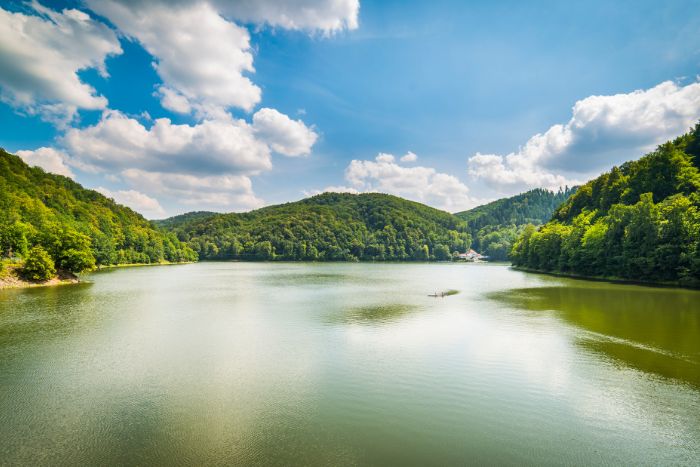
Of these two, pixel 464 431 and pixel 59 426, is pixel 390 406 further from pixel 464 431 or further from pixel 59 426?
pixel 59 426

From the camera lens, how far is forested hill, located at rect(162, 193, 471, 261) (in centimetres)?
15925

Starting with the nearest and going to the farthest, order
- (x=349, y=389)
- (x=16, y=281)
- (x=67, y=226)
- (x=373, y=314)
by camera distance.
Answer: (x=349, y=389) < (x=373, y=314) < (x=16, y=281) < (x=67, y=226)

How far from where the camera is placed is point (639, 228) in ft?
166

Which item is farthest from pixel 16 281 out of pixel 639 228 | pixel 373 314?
pixel 639 228

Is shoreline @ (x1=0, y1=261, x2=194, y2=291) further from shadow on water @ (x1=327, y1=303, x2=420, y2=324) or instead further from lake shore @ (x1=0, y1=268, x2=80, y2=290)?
shadow on water @ (x1=327, y1=303, x2=420, y2=324)

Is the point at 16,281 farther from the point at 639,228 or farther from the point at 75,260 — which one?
the point at 639,228

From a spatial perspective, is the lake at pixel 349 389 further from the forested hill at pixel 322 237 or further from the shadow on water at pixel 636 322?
the forested hill at pixel 322 237

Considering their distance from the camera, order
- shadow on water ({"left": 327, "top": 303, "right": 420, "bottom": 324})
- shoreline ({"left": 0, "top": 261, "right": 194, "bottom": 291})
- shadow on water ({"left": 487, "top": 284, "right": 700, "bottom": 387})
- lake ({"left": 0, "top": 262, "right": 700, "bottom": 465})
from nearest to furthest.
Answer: lake ({"left": 0, "top": 262, "right": 700, "bottom": 465}), shadow on water ({"left": 487, "top": 284, "right": 700, "bottom": 387}), shadow on water ({"left": 327, "top": 303, "right": 420, "bottom": 324}), shoreline ({"left": 0, "top": 261, "right": 194, "bottom": 291})

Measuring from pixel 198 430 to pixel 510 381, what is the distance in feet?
34.6

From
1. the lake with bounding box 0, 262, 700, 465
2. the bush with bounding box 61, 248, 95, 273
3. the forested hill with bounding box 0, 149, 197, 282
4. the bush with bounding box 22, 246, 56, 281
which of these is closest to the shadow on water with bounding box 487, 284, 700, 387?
the lake with bounding box 0, 262, 700, 465

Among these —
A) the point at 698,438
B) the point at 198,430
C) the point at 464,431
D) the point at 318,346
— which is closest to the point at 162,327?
the point at 318,346

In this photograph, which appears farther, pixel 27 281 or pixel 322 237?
pixel 322 237

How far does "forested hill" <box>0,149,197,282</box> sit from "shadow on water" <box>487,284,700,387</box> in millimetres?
54415

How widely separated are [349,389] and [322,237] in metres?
154
